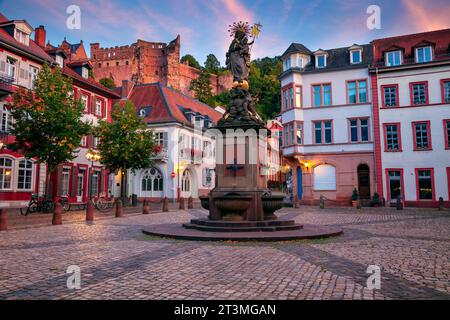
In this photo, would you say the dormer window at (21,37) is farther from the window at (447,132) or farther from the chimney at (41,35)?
the window at (447,132)

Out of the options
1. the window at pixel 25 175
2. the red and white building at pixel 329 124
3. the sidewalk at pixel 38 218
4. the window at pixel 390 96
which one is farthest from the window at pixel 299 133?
the window at pixel 25 175

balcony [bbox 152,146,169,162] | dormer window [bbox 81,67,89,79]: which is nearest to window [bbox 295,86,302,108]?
balcony [bbox 152,146,169,162]

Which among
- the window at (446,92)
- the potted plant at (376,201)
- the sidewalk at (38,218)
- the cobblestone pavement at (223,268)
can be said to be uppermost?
the window at (446,92)

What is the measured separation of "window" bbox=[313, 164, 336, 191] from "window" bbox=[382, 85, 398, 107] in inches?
276

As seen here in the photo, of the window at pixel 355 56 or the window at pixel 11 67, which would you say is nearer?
the window at pixel 11 67

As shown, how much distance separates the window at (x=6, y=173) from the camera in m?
24.6

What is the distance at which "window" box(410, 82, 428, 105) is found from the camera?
29.3m

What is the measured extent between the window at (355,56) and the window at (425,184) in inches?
418

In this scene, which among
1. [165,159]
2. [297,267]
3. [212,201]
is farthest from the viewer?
[165,159]

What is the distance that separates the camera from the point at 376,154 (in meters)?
29.9
